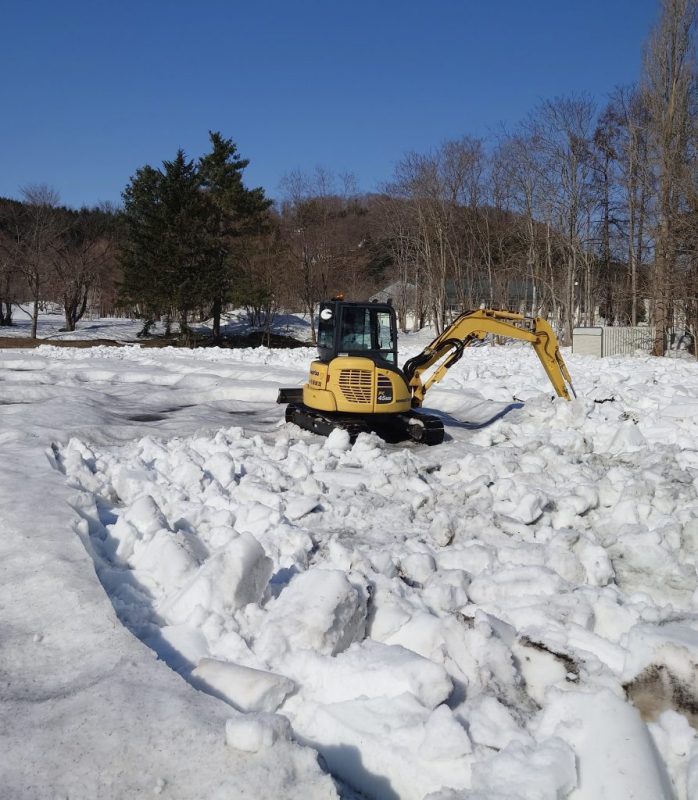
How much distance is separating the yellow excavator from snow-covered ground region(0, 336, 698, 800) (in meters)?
1.75

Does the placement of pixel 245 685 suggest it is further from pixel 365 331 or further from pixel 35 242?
pixel 35 242

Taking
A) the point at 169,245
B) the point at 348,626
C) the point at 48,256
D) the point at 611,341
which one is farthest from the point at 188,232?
the point at 348,626

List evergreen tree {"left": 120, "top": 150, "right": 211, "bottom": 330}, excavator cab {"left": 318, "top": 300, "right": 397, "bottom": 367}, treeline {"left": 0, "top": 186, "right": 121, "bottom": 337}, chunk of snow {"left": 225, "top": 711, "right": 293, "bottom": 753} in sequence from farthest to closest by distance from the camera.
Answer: treeline {"left": 0, "top": 186, "right": 121, "bottom": 337}
evergreen tree {"left": 120, "top": 150, "right": 211, "bottom": 330}
excavator cab {"left": 318, "top": 300, "right": 397, "bottom": 367}
chunk of snow {"left": 225, "top": 711, "right": 293, "bottom": 753}

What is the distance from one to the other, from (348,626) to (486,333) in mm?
7265

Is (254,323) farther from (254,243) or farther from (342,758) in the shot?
(342,758)

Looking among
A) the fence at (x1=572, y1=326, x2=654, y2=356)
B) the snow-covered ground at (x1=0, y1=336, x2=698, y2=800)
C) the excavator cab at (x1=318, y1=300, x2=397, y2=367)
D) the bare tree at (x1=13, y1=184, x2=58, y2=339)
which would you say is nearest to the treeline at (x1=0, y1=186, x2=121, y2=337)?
the bare tree at (x1=13, y1=184, x2=58, y2=339)

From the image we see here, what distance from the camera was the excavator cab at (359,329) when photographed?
32.9ft

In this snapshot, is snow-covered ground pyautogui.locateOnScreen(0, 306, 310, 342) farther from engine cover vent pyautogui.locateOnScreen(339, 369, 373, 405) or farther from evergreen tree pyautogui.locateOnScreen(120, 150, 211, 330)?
→ engine cover vent pyautogui.locateOnScreen(339, 369, 373, 405)

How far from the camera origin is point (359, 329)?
1013cm

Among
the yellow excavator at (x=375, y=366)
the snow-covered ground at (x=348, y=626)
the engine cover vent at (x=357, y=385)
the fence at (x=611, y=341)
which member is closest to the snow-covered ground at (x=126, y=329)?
the fence at (x=611, y=341)

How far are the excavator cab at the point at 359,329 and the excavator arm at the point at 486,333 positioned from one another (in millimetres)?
627

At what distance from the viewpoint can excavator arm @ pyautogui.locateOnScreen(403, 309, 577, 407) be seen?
10203mm

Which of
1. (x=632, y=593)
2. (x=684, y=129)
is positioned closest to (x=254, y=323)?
(x=684, y=129)

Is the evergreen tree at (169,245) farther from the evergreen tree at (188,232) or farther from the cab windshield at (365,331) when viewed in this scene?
the cab windshield at (365,331)
